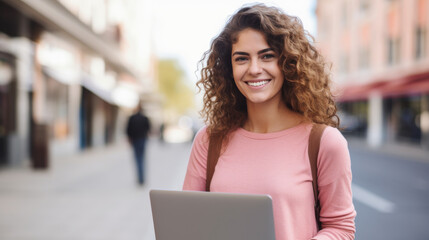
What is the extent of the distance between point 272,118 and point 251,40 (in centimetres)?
34

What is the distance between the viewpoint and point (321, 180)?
159 cm

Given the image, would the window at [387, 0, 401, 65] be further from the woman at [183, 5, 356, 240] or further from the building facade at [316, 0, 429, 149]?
the woman at [183, 5, 356, 240]

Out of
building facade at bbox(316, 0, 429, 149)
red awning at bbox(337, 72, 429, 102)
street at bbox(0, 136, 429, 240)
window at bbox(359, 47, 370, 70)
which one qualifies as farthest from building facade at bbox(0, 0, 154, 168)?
window at bbox(359, 47, 370, 70)

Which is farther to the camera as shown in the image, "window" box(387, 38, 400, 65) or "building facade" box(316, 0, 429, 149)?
"window" box(387, 38, 400, 65)

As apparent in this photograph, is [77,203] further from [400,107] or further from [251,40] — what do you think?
[400,107]

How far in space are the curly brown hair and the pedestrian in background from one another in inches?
290

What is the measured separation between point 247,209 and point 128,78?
29099 mm

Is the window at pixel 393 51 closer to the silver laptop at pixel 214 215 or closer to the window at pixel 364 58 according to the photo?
the window at pixel 364 58

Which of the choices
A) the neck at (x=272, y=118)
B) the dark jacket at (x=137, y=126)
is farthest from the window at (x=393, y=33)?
the neck at (x=272, y=118)

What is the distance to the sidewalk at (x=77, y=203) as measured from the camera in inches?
216

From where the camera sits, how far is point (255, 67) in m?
1.66

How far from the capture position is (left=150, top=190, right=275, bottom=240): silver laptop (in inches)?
53.9

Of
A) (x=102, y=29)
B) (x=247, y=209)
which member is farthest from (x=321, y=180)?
(x=102, y=29)

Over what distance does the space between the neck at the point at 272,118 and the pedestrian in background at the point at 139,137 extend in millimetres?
7570
